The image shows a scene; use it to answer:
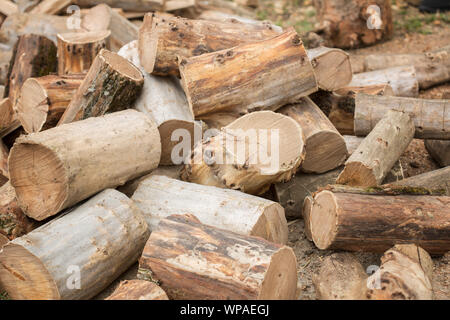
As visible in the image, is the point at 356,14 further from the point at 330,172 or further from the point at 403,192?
the point at 403,192

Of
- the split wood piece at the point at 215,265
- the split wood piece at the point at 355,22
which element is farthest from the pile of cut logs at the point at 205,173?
the split wood piece at the point at 355,22

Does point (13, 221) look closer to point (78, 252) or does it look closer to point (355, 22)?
point (78, 252)

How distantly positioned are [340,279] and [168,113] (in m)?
1.86

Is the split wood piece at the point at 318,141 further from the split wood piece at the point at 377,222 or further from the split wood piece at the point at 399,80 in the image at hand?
the split wood piece at the point at 399,80

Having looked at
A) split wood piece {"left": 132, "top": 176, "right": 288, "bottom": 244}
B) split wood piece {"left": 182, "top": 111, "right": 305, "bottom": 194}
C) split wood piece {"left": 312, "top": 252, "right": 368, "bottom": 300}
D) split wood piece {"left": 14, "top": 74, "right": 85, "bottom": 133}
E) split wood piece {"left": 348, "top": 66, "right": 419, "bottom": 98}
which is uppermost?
split wood piece {"left": 14, "top": 74, "right": 85, "bottom": 133}

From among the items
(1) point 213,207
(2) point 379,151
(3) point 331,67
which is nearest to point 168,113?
(1) point 213,207

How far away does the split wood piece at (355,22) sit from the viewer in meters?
7.29

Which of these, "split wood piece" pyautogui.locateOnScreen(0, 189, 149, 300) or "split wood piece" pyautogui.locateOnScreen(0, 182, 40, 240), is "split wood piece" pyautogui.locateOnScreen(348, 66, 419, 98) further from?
"split wood piece" pyautogui.locateOnScreen(0, 182, 40, 240)

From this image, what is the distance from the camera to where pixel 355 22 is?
24.1ft

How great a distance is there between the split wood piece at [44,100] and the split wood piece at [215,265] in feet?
5.74

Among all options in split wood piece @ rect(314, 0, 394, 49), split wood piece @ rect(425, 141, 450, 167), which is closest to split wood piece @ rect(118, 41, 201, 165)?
split wood piece @ rect(425, 141, 450, 167)

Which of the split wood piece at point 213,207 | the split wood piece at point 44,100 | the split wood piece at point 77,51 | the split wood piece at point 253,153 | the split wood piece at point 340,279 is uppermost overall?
the split wood piece at point 77,51

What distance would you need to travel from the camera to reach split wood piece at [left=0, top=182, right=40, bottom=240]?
3.38 metres

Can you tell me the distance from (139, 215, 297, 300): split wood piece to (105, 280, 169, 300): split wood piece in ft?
0.30
